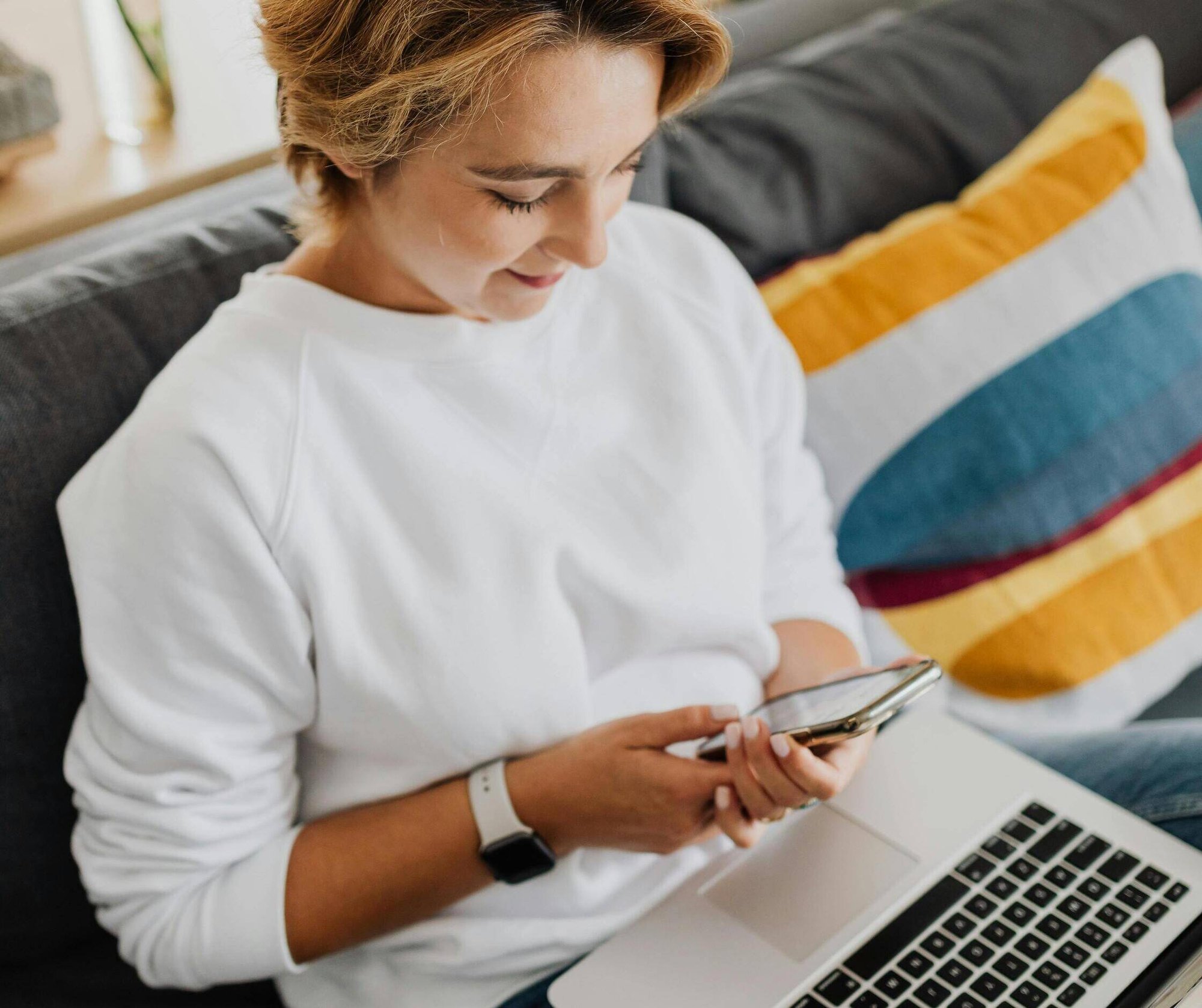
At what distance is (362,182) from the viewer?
2.81ft

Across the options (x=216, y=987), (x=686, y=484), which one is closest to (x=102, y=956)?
(x=216, y=987)

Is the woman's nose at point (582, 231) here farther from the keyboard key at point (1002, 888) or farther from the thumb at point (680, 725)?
the keyboard key at point (1002, 888)

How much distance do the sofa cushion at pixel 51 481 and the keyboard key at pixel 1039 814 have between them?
73 centimetres

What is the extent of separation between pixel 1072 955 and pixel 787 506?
0.43 meters

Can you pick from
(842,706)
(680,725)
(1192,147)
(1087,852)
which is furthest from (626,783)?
(1192,147)

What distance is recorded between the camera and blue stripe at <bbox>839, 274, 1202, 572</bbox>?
1261 mm

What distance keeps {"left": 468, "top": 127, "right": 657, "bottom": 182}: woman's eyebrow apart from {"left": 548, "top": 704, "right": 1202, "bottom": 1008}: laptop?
54 cm

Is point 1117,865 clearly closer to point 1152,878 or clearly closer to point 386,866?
point 1152,878

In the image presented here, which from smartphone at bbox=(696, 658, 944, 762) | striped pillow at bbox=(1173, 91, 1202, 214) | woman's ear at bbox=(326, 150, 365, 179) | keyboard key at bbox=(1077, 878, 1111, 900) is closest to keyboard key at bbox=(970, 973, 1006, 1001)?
keyboard key at bbox=(1077, 878, 1111, 900)

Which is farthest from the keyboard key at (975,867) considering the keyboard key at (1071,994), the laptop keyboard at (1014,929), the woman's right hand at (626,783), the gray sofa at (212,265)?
the gray sofa at (212,265)

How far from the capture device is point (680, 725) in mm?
869

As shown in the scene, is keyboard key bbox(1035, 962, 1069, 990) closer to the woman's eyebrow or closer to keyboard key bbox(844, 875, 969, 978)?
keyboard key bbox(844, 875, 969, 978)

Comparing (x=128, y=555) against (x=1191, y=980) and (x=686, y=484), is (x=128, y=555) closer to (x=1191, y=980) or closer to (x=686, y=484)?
(x=686, y=484)

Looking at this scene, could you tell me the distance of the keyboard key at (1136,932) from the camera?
88 cm
